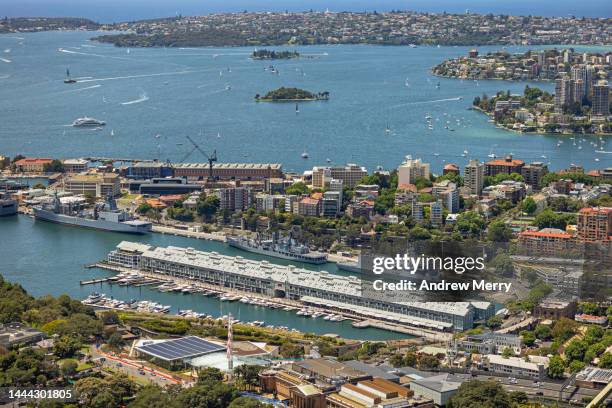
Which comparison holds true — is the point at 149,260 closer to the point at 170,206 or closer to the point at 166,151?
the point at 170,206

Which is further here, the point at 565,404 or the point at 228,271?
the point at 228,271

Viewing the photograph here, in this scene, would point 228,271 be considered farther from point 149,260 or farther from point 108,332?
point 108,332

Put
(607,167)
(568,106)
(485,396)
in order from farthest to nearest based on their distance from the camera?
(568,106)
(607,167)
(485,396)

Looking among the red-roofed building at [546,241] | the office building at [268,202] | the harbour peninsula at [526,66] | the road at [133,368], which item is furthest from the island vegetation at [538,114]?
the road at [133,368]

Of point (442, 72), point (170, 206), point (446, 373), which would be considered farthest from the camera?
point (442, 72)

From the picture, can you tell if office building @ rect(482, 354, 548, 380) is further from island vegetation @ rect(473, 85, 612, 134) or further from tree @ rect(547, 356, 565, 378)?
island vegetation @ rect(473, 85, 612, 134)

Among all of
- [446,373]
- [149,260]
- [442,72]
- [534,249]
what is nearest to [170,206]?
[149,260]

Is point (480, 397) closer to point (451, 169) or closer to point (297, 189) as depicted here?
Result: point (297, 189)
